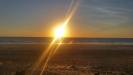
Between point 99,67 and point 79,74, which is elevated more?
point 99,67

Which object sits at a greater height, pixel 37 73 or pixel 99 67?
pixel 99 67

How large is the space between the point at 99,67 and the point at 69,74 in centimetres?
544

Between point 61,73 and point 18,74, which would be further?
point 61,73

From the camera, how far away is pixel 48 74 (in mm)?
20562

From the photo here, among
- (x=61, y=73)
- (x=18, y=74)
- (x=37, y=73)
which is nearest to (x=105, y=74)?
(x=61, y=73)

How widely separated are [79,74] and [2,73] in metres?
4.82

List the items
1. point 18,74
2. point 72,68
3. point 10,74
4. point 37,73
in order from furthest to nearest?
point 72,68 → point 37,73 → point 10,74 → point 18,74

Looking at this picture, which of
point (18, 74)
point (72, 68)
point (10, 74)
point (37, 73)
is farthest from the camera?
point (72, 68)

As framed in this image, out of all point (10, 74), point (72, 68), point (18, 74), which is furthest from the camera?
point (72, 68)

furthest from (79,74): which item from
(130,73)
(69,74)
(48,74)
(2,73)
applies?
(2,73)

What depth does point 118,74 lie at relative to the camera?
21688 millimetres

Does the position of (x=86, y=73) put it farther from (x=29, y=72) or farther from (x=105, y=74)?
(x=29, y=72)

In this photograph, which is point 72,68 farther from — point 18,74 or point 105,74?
point 18,74

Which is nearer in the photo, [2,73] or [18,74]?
[18,74]
